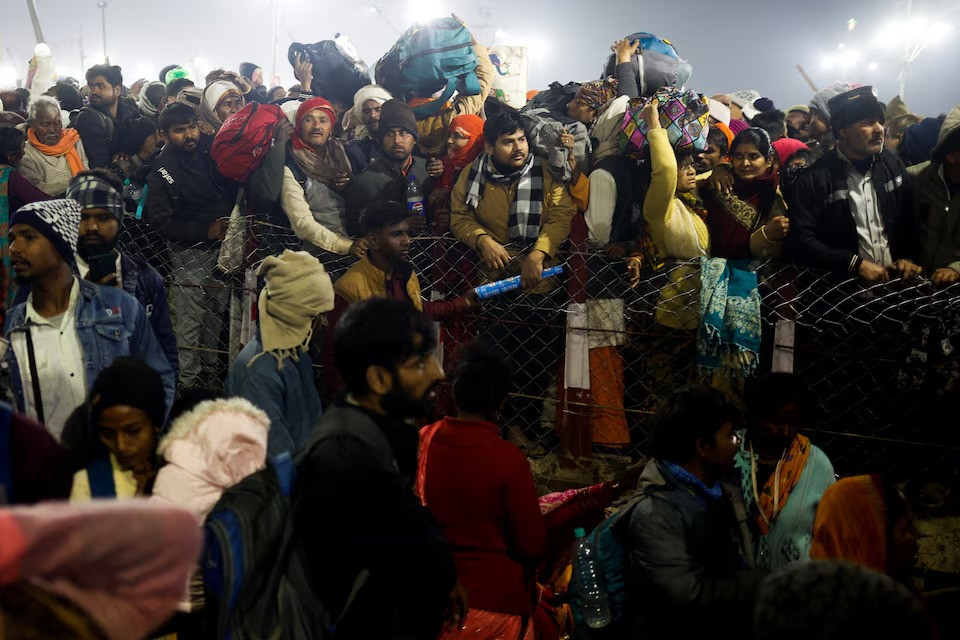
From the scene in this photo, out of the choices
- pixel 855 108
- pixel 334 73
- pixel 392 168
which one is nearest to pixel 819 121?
pixel 855 108

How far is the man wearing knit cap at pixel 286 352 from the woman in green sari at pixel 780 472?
78.5 inches

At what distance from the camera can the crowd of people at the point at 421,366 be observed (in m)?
1.64

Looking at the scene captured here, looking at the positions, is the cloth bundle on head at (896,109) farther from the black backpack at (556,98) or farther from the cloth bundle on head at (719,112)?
the black backpack at (556,98)

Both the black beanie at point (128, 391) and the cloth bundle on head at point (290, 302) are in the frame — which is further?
the cloth bundle on head at point (290, 302)

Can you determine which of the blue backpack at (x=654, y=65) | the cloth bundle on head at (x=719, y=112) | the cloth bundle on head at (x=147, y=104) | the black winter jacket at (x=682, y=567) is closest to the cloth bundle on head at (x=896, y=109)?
the cloth bundle on head at (x=719, y=112)

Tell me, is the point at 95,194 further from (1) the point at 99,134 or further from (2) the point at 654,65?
(2) the point at 654,65

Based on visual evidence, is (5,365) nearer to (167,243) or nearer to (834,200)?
(167,243)

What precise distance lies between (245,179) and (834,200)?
152 inches

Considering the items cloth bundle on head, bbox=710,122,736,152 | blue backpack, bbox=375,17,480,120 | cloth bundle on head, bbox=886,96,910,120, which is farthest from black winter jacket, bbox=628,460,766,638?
cloth bundle on head, bbox=886,96,910,120

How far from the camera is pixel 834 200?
172 inches

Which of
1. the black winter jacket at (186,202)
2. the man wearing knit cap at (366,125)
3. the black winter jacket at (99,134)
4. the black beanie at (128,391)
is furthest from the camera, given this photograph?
the black winter jacket at (99,134)

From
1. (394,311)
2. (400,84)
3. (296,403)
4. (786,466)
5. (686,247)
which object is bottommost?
(786,466)

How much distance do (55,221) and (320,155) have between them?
2.44 m

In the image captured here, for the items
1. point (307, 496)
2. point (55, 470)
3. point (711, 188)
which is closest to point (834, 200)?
point (711, 188)
